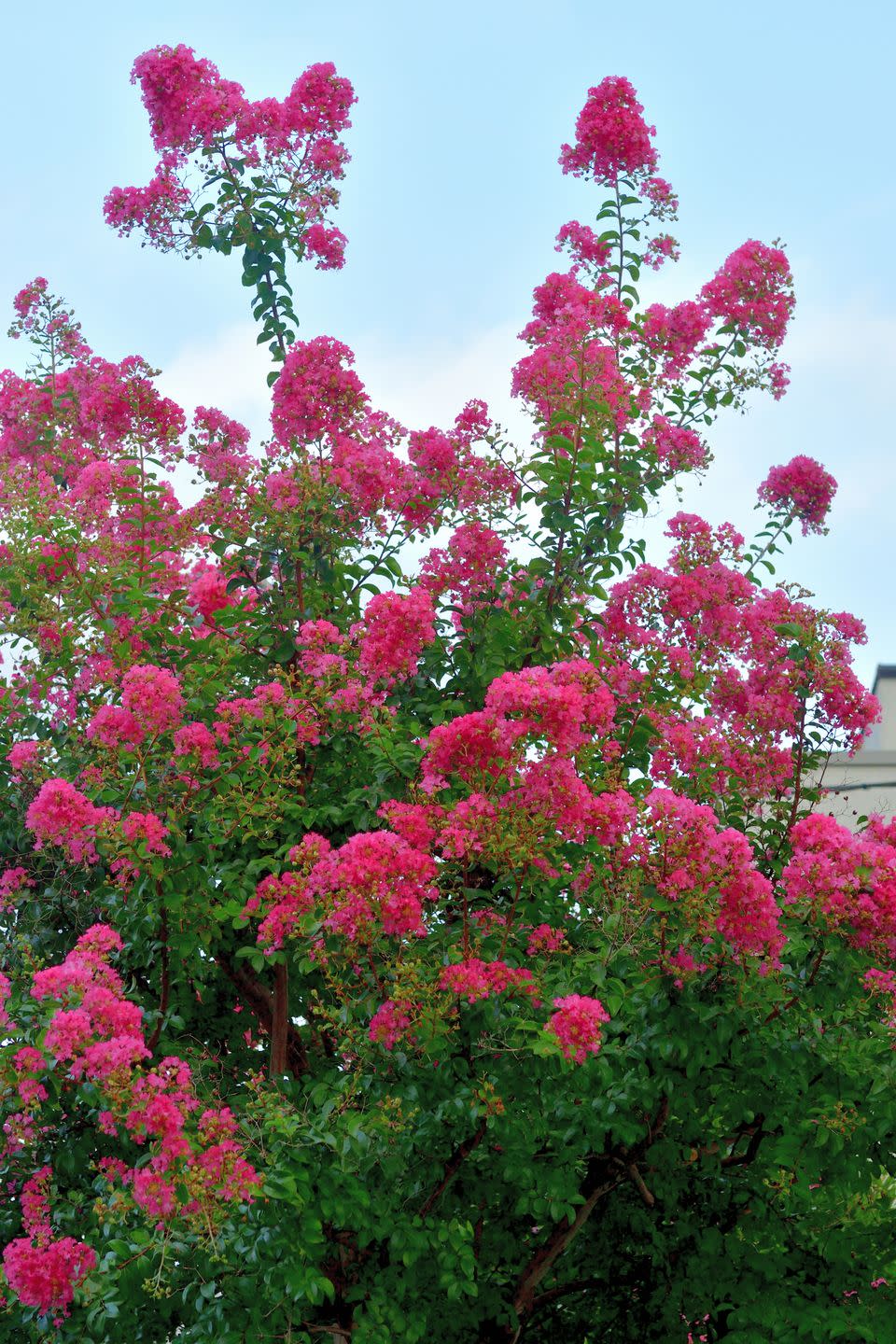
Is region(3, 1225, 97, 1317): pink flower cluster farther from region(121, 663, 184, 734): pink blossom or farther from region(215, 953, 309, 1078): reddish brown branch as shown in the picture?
region(121, 663, 184, 734): pink blossom

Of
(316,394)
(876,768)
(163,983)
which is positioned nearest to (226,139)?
(316,394)

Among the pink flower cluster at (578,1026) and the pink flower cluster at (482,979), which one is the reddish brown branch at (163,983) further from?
the pink flower cluster at (578,1026)

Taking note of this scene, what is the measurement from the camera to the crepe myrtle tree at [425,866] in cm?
468

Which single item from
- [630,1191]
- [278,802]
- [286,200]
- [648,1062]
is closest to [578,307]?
[286,200]

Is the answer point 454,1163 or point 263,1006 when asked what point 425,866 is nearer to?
point 454,1163

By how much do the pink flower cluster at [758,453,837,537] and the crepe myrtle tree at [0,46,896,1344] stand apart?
0.08 feet

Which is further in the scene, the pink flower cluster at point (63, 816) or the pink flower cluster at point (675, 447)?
the pink flower cluster at point (675, 447)

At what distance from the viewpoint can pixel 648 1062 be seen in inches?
218

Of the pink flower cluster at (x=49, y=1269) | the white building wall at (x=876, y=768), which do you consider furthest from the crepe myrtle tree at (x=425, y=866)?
the white building wall at (x=876, y=768)

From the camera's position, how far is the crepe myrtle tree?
15.4ft

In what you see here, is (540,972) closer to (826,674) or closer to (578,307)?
(826,674)

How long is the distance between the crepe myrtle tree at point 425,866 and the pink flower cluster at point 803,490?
2cm

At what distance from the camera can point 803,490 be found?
8.11 meters

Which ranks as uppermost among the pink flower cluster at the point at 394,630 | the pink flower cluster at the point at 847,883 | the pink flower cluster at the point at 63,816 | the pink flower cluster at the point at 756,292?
the pink flower cluster at the point at 756,292
